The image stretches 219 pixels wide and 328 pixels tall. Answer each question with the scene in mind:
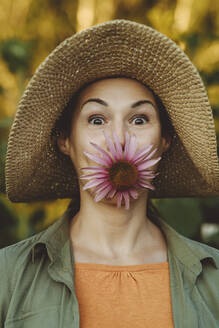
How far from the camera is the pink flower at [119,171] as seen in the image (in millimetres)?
1376

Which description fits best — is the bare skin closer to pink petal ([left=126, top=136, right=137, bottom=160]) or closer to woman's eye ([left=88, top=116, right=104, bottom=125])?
woman's eye ([left=88, top=116, right=104, bottom=125])

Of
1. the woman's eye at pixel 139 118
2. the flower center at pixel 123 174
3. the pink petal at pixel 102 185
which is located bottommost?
the pink petal at pixel 102 185

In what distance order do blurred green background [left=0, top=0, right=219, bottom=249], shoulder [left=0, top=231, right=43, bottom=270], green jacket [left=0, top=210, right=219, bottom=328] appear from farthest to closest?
blurred green background [left=0, top=0, right=219, bottom=249] < shoulder [left=0, top=231, right=43, bottom=270] < green jacket [left=0, top=210, right=219, bottom=328]

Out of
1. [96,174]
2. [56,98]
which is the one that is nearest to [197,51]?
[56,98]

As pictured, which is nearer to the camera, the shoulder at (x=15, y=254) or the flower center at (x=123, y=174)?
the flower center at (x=123, y=174)

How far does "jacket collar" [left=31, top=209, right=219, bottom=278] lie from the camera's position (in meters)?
1.48

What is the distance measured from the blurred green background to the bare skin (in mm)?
482

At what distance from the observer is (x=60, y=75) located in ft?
5.06

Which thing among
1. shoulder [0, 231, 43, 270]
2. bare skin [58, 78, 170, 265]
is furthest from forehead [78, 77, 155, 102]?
shoulder [0, 231, 43, 270]

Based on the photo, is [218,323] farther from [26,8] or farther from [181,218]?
[26,8]

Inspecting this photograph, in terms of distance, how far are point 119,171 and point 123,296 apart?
352mm

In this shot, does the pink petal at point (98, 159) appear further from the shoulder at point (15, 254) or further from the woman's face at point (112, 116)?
the shoulder at point (15, 254)

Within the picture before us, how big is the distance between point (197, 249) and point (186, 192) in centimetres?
28

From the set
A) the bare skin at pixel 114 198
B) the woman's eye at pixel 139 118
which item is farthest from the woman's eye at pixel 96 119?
the woman's eye at pixel 139 118
